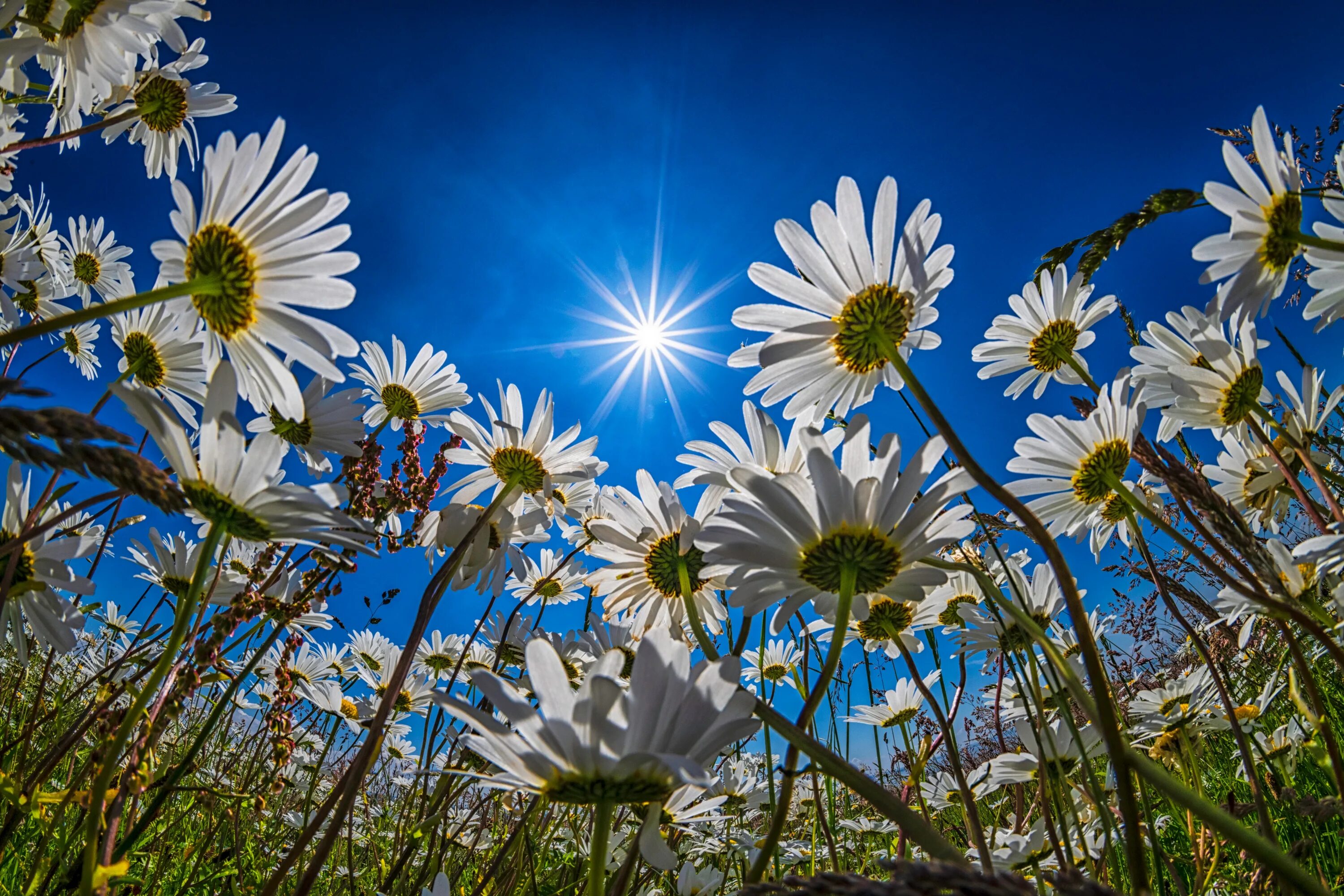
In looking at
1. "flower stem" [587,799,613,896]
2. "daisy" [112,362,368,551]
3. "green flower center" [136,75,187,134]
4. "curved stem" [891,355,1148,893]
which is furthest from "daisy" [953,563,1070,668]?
"green flower center" [136,75,187,134]

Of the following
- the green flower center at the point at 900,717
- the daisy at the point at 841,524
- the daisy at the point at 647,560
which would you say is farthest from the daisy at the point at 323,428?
the green flower center at the point at 900,717

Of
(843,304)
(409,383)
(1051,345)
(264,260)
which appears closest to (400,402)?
(409,383)

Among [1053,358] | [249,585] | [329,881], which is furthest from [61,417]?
[329,881]

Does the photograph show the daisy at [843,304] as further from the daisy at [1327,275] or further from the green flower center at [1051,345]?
the green flower center at [1051,345]

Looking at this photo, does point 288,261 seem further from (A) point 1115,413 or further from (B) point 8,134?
(A) point 1115,413

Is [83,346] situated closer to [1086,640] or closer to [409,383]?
[409,383]

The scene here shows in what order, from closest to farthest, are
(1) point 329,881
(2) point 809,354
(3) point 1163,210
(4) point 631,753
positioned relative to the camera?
(4) point 631,753
(3) point 1163,210
(2) point 809,354
(1) point 329,881

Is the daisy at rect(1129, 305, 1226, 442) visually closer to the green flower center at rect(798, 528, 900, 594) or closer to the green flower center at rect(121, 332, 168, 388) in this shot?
the green flower center at rect(798, 528, 900, 594)
